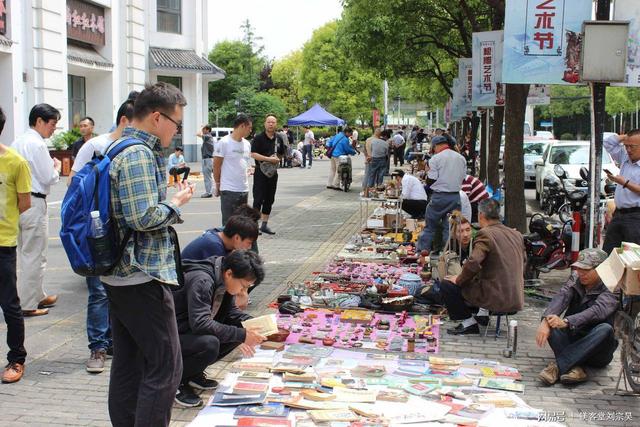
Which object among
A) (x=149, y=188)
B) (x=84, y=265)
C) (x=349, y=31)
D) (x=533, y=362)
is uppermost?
(x=349, y=31)

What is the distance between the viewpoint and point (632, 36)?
24.9 ft

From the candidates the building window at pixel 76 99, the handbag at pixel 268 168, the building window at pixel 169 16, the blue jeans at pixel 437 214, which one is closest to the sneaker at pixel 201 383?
the blue jeans at pixel 437 214

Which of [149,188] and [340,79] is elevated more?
[340,79]

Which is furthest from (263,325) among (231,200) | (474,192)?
(474,192)

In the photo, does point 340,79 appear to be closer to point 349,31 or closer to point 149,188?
point 349,31

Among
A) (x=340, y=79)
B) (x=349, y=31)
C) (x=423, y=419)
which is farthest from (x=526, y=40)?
(x=340, y=79)

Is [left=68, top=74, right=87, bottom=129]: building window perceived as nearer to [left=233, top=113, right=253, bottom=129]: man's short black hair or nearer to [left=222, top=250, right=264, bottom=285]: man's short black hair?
[left=233, top=113, right=253, bottom=129]: man's short black hair

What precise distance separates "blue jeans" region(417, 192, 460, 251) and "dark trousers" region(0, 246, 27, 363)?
6.23 metres

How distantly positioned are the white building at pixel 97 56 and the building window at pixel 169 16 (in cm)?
4

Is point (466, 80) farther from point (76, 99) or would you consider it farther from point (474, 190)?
point (76, 99)

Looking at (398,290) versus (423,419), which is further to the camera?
(398,290)

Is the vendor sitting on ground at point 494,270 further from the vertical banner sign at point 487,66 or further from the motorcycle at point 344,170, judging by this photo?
the motorcycle at point 344,170

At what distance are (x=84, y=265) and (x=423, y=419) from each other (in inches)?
99.6

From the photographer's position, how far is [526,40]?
8.18 metres
